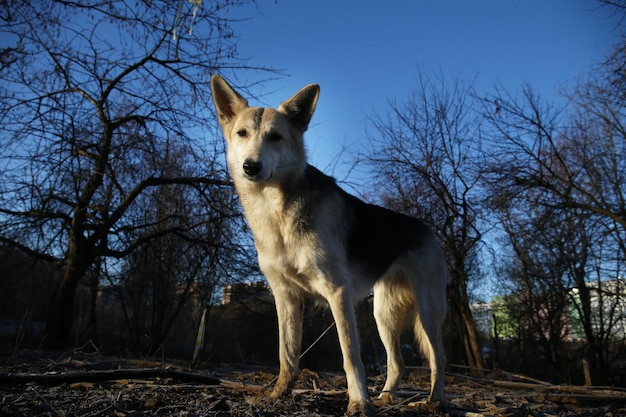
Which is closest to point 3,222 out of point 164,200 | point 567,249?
point 164,200

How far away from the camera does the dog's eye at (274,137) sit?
459cm

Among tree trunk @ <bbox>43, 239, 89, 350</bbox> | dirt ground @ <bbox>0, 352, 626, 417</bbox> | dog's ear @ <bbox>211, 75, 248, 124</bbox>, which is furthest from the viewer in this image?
tree trunk @ <bbox>43, 239, 89, 350</bbox>

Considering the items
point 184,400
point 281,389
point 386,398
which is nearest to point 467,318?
point 386,398

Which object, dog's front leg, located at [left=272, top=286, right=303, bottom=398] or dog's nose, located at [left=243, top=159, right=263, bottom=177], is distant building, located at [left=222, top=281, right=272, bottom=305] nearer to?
dog's front leg, located at [left=272, top=286, right=303, bottom=398]

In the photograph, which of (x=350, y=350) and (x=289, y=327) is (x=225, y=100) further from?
(x=350, y=350)

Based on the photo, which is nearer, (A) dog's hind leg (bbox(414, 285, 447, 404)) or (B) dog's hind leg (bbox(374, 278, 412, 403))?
(A) dog's hind leg (bbox(414, 285, 447, 404))

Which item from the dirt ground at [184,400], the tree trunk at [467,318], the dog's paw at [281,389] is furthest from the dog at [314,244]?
the tree trunk at [467,318]

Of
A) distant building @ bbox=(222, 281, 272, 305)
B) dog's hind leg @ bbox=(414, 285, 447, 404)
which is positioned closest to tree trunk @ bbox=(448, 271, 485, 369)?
distant building @ bbox=(222, 281, 272, 305)

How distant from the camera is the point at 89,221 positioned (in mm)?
14891

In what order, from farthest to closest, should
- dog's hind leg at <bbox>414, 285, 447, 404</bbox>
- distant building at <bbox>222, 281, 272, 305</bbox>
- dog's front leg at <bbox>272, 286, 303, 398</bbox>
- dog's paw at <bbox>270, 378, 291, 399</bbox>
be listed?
distant building at <bbox>222, 281, 272, 305</bbox>, dog's hind leg at <bbox>414, 285, 447, 404</bbox>, dog's front leg at <bbox>272, 286, 303, 398</bbox>, dog's paw at <bbox>270, 378, 291, 399</bbox>

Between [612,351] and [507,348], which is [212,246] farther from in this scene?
[507,348]

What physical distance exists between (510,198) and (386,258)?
915 centimetres

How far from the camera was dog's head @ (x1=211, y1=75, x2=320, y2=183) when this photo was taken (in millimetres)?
4387

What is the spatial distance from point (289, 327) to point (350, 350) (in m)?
0.89
